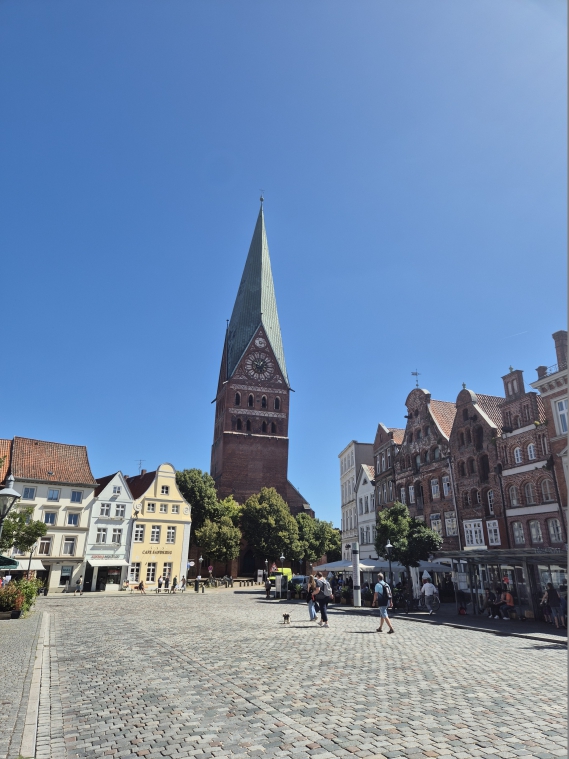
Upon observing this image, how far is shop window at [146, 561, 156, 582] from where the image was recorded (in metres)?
52.2

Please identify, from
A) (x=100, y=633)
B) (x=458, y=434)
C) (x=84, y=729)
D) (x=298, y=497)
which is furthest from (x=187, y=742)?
(x=298, y=497)

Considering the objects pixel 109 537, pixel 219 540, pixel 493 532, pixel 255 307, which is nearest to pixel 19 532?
pixel 109 537

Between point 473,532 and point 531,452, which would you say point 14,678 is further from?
point 473,532

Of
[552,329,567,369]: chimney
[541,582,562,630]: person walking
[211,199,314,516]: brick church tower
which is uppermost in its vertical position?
[211,199,314,516]: brick church tower

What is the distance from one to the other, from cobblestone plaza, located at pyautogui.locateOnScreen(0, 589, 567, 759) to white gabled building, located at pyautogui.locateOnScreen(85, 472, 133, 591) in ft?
113

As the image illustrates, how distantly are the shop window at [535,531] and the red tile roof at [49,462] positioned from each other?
1477 inches

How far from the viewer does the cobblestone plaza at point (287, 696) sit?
6211 mm

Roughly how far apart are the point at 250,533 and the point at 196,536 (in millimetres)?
8228

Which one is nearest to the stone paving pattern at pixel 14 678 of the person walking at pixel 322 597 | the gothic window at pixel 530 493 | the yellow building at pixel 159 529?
the person walking at pixel 322 597

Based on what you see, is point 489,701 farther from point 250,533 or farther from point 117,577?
point 250,533

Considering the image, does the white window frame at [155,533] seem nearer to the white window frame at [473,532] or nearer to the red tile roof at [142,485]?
the red tile roof at [142,485]

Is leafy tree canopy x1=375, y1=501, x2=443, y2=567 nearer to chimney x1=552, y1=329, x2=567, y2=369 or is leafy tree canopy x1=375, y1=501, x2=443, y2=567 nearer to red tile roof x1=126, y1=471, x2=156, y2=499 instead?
chimney x1=552, y1=329, x2=567, y2=369

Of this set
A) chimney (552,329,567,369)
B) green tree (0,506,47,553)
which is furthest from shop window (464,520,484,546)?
green tree (0,506,47,553)

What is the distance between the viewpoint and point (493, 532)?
31.9 m
